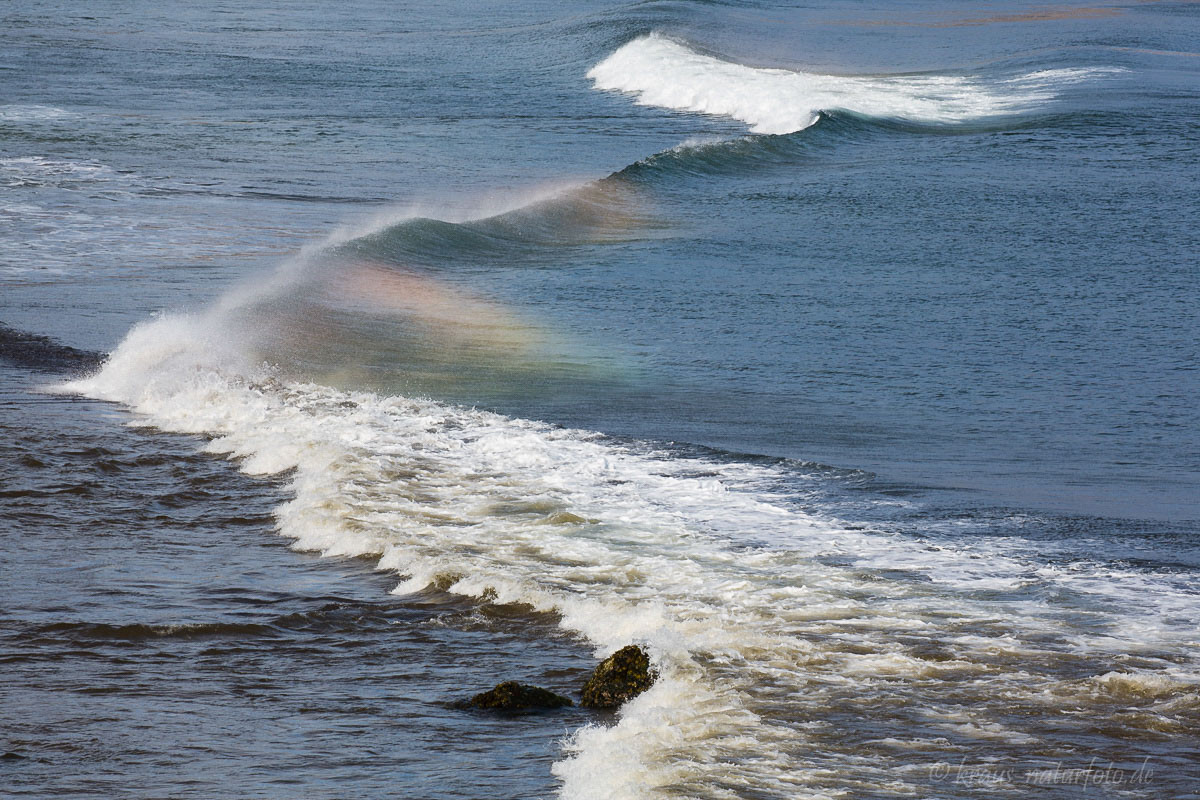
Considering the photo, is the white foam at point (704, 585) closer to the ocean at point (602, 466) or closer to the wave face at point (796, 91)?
the ocean at point (602, 466)

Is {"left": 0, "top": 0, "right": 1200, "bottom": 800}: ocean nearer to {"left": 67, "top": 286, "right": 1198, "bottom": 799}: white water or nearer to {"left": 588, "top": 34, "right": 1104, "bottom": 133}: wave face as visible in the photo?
{"left": 67, "top": 286, "right": 1198, "bottom": 799}: white water

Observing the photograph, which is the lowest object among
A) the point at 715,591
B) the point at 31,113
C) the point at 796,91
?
the point at 715,591

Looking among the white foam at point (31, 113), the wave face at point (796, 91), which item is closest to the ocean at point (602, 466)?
the white foam at point (31, 113)

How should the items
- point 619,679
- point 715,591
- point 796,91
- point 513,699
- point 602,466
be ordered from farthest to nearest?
1. point 796,91
2. point 602,466
3. point 715,591
4. point 619,679
5. point 513,699

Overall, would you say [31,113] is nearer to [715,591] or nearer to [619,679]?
[715,591]

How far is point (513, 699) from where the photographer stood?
214 inches

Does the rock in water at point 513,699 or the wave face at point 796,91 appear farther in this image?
the wave face at point 796,91

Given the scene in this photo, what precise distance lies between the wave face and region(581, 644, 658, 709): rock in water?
20604 mm

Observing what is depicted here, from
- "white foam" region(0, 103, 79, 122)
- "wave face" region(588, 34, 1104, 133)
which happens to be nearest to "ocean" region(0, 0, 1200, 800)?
"white foam" region(0, 103, 79, 122)

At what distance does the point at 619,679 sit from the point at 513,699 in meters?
0.42

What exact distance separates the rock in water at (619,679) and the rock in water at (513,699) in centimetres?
14

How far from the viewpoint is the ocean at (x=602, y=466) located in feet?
17.2

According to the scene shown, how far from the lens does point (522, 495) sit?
8.31 m

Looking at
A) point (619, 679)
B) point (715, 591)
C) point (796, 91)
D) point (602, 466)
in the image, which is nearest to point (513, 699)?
point (619, 679)
